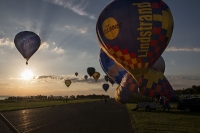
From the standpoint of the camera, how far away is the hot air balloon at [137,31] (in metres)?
22.7

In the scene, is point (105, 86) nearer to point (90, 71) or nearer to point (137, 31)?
point (90, 71)

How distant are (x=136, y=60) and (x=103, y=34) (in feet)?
15.7

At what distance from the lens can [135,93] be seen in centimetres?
2922

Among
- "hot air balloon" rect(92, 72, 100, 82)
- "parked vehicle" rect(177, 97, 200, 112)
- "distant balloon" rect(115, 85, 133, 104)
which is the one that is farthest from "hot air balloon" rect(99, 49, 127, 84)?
"hot air balloon" rect(92, 72, 100, 82)

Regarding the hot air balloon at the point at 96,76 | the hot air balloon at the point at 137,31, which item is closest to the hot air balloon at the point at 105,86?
the hot air balloon at the point at 96,76

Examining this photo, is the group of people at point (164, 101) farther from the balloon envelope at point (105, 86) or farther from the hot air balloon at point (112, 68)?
the balloon envelope at point (105, 86)

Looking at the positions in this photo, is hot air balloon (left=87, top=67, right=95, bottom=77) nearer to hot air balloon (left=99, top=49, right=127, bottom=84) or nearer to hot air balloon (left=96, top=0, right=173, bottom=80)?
hot air balloon (left=99, top=49, right=127, bottom=84)

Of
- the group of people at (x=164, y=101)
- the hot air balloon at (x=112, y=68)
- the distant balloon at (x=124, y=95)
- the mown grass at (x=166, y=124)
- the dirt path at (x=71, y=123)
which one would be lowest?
the mown grass at (x=166, y=124)

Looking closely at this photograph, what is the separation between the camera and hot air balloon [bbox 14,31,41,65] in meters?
43.3

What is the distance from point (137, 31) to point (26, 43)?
2784 centimetres

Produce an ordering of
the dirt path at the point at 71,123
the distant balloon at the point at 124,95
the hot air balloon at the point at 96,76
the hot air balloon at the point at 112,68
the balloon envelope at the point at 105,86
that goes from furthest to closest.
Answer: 1. the balloon envelope at the point at 105,86
2. the hot air balloon at the point at 96,76
3. the hot air balloon at the point at 112,68
4. the distant balloon at the point at 124,95
5. the dirt path at the point at 71,123

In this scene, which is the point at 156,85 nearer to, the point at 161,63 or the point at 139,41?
the point at 139,41

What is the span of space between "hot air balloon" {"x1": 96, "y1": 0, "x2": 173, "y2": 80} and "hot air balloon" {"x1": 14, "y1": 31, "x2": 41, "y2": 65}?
23920mm

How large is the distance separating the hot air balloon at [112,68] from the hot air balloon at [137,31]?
36.7 feet
